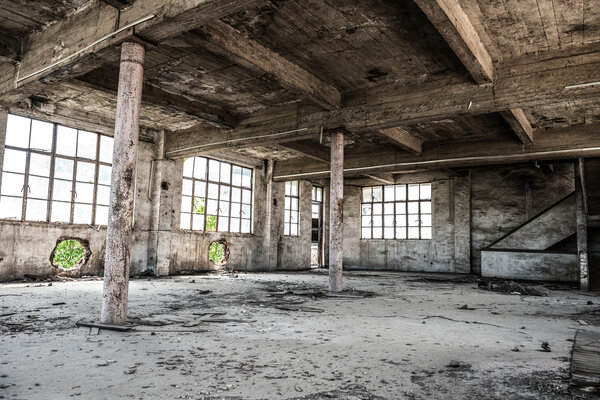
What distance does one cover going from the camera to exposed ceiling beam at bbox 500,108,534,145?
845 centimetres

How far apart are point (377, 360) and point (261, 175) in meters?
12.6

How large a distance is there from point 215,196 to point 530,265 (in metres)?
10.2

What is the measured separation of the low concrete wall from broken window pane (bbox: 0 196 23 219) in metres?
13.2

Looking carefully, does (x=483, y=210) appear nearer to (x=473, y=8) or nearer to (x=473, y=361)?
(x=473, y=8)

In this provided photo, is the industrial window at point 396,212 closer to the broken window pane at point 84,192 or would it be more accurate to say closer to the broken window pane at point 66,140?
the broken window pane at point 84,192

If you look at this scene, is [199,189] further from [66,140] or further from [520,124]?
[520,124]

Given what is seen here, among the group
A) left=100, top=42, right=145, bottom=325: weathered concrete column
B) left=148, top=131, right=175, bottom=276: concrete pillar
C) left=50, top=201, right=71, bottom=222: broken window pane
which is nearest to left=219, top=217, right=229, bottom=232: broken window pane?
left=148, top=131, right=175, bottom=276: concrete pillar

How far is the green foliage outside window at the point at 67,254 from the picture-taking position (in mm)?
12219

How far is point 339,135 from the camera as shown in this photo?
Result: 8.95 metres

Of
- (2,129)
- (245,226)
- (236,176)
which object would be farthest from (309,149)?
(2,129)

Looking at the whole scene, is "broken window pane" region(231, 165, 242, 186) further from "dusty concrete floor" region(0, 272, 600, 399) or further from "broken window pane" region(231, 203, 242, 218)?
"dusty concrete floor" region(0, 272, 600, 399)

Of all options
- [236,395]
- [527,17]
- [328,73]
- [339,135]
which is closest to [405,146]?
[339,135]

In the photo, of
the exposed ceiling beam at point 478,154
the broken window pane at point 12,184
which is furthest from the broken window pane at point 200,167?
the broken window pane at point 12,184

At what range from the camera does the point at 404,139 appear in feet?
36.6
